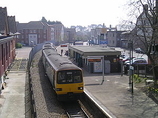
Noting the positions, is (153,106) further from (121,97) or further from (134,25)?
(134,25)

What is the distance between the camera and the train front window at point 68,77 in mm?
15039

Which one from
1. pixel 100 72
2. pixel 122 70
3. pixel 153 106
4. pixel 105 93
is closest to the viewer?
pixel 153 106

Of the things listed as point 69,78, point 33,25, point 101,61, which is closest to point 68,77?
point 69,78

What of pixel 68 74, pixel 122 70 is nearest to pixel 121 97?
pixel 68 74

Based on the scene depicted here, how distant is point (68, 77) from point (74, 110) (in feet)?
7.04

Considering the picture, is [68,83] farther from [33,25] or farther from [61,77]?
[33,25]

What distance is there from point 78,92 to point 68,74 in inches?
52.7

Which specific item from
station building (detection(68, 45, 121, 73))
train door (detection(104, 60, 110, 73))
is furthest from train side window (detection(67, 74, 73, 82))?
train door (detection(104, 60, 110, 73))

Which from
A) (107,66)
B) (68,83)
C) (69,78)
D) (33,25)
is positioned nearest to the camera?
(68,83)

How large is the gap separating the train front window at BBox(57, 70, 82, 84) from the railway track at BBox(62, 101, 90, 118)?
63.0 inches

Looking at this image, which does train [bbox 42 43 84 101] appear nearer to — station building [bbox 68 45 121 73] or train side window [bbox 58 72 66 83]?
train side window [bbox 58 72 66 83]

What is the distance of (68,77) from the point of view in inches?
595

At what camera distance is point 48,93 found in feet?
57.3

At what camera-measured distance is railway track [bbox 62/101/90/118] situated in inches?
524
